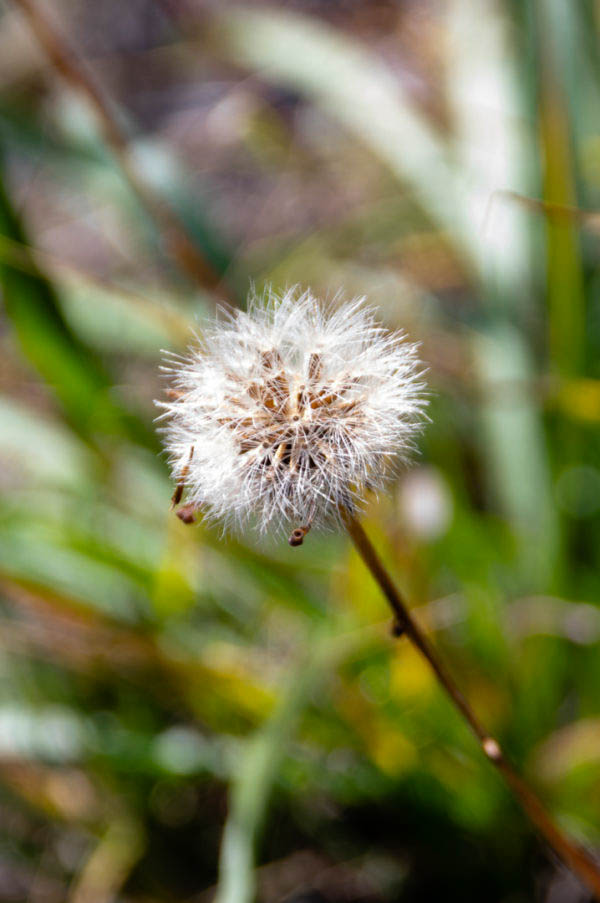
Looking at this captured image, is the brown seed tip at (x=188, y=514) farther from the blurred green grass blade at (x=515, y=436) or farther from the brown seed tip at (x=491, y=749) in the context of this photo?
the blurred green grass blade at (x=515, y=436)

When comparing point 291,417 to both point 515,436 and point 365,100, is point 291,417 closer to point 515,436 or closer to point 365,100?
point 515,436

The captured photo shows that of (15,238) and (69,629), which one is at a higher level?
(15,238)

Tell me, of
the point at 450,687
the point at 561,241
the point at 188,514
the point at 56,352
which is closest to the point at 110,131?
the point at 56,352

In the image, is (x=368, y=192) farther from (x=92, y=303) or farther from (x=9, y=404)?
(x=9, y=404)

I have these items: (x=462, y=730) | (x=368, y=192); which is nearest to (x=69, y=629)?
(x=462, y=730)

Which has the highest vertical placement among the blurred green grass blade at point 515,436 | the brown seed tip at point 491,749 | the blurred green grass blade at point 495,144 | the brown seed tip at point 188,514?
the blurred green grass blade at point 495,144

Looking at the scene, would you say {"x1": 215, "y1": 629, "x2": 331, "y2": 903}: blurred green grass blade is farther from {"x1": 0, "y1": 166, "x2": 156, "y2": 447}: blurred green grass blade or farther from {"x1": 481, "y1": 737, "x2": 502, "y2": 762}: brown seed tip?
{"x1": 0, "y1": 166, "x2": 156, "y2": 447}: blurred green grass blade

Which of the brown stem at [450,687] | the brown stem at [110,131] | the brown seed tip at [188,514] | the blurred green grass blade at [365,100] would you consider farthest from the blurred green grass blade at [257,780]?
the blurred green grass blade at [365,100]

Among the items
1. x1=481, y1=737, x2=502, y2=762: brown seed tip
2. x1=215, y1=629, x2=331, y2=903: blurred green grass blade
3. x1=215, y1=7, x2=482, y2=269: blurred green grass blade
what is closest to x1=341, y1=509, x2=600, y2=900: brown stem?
x1=481, y1=737, x2=502, y2=762: brown seed tip

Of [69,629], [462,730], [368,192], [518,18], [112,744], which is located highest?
[368,192]
